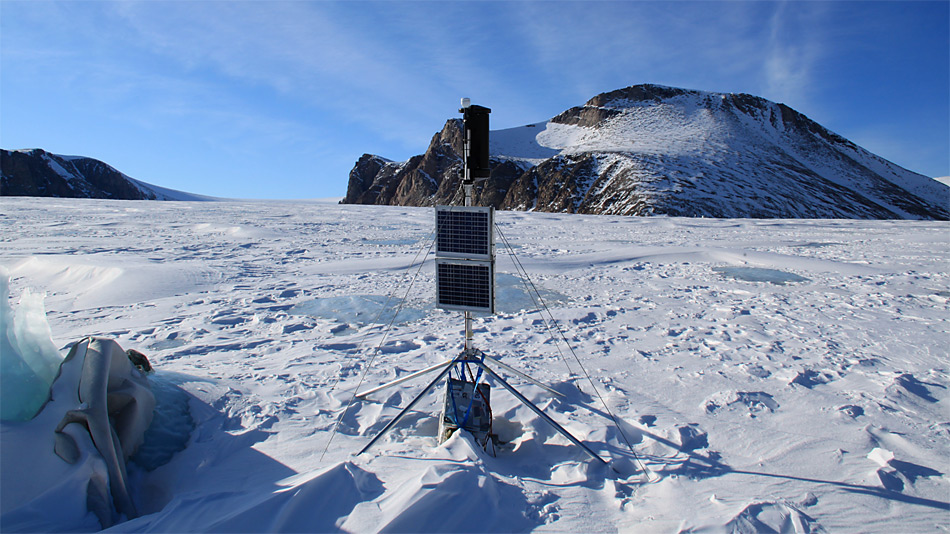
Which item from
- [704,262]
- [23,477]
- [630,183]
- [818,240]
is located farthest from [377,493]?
[630,183]

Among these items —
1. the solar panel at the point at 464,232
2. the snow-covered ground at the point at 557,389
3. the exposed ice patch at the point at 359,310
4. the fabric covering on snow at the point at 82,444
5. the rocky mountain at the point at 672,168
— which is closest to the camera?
the fabric covering on snow at the point at 82,444

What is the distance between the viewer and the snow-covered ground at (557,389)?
10.0 ft

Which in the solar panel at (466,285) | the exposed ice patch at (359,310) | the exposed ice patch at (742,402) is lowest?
the exposed ice patch at (742,402)

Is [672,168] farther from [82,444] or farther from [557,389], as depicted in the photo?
[82,444]

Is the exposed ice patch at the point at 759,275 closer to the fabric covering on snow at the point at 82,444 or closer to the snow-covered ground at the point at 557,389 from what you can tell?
the snow-covered ground at the point at 557,389

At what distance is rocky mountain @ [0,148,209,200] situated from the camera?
65.4m

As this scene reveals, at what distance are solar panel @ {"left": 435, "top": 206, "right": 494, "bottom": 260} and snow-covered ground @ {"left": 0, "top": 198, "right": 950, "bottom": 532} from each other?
5.06 feet

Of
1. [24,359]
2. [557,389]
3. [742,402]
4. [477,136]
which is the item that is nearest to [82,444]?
[24,359]

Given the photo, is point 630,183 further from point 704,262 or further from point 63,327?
point 63,327

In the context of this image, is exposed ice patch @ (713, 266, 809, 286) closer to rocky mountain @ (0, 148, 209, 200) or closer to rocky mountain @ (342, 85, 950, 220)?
rocky mountain @ (342, 85, 950, 220)

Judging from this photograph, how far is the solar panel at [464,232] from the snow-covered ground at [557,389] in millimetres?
1543

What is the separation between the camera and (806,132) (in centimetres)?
7594

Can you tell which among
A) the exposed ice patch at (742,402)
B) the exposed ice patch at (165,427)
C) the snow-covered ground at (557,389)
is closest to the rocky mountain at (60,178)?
the snow-covered ground at (557,389)

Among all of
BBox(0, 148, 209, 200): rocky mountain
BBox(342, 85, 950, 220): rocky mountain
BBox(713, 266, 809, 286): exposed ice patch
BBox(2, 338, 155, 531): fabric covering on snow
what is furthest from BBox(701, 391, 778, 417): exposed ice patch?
BBox(0, 148, 209, 200): rocky mountain
